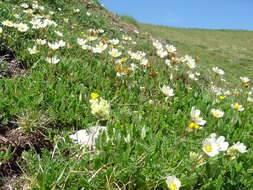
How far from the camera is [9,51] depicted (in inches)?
178

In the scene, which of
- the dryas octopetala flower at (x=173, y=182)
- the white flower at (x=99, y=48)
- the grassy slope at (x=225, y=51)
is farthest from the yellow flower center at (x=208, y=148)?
the grassy slope at (x=225, y=51)

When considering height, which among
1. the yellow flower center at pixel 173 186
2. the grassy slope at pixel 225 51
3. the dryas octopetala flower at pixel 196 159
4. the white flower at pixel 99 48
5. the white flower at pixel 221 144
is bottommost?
the grassy slope at pixel 225 51

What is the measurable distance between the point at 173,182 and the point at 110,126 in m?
0.81

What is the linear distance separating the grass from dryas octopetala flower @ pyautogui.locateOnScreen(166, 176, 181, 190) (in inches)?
3.8

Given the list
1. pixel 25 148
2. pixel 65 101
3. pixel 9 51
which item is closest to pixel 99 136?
pixel 25 148

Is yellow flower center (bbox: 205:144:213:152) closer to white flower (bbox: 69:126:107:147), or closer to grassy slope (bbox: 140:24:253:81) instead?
white flower (bbox: 69:126:107:147)

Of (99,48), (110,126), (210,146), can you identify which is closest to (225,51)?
(99,48)

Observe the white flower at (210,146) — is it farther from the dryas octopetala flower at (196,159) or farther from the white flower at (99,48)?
the white flower at (99,48)

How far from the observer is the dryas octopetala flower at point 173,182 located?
2.21 metres

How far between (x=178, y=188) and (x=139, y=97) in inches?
73.6

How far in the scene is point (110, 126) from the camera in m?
2.85

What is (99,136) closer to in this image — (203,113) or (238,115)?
(203,113)

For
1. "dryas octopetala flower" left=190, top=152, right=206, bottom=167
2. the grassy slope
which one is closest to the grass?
"dryas octopetala flower" left=190, top=152, right=206, bottom=167

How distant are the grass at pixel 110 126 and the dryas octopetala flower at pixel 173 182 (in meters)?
0.10
